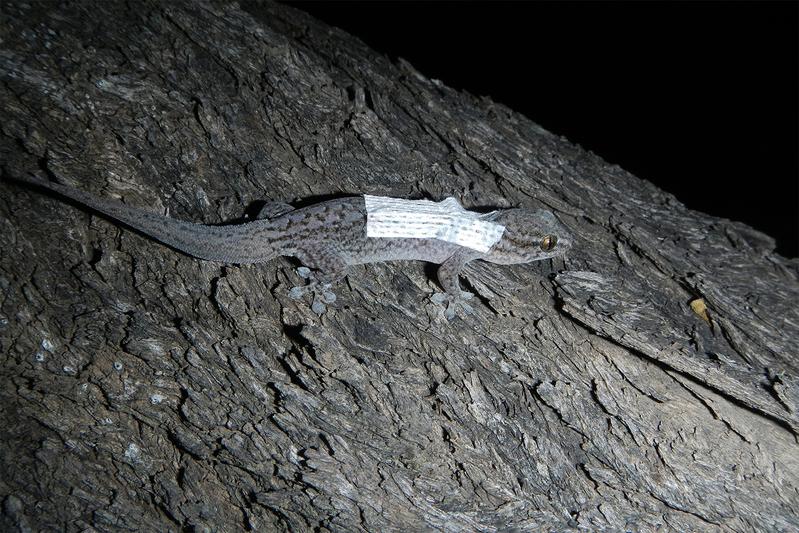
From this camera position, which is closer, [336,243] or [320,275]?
[320,275]

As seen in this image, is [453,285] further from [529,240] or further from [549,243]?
[549,243]

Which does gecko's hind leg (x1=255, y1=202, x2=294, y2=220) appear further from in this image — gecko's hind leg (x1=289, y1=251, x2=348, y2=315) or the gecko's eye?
the gecko's eye

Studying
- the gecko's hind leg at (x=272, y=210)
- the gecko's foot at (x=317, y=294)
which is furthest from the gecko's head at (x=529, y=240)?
the gecko's hind leg at (x=272, y=210)

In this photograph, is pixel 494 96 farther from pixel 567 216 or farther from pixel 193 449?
pixel 193 449

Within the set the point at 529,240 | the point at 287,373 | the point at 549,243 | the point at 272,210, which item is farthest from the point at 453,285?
the point at 272,210

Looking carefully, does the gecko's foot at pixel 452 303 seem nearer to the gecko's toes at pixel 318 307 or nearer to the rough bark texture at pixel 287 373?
the rough bark texture at pixel 287 373

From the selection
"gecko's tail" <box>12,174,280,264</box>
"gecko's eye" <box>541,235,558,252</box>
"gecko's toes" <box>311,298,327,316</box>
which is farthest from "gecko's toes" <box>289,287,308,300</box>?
"gecko's eye" <box>541,235,558,252</box>

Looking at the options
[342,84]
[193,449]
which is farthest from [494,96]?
[193,449]
